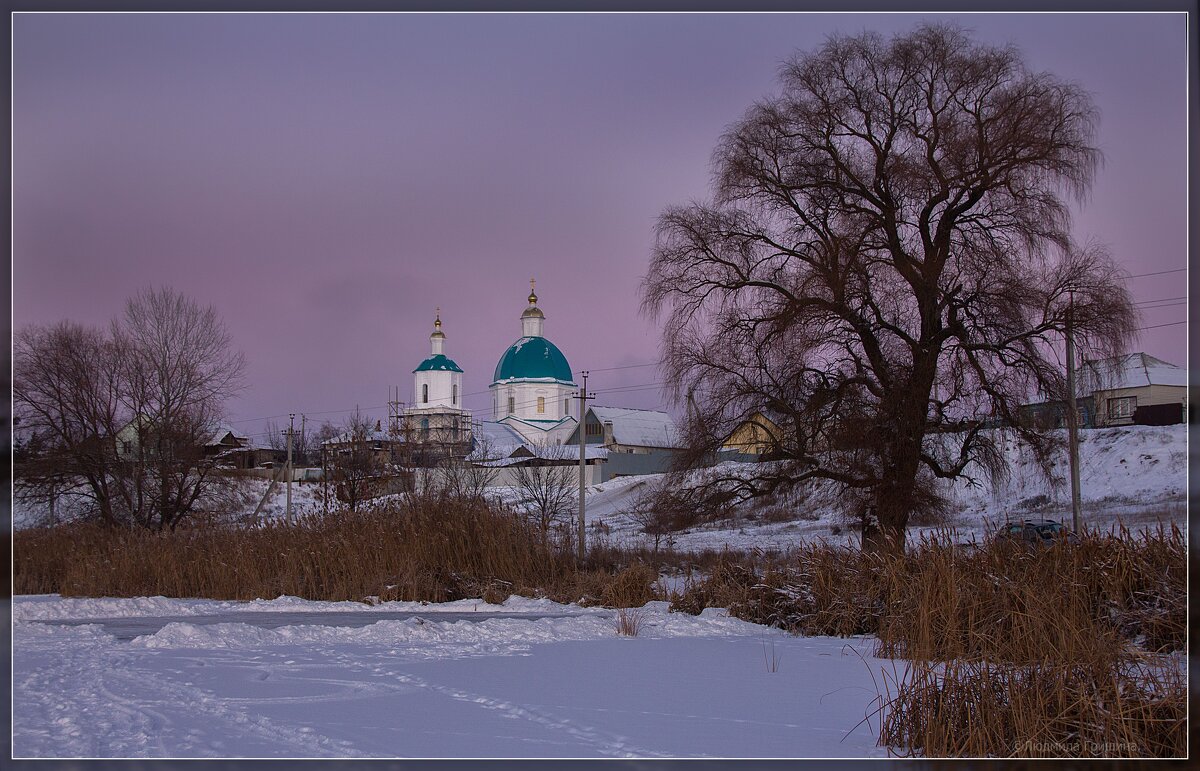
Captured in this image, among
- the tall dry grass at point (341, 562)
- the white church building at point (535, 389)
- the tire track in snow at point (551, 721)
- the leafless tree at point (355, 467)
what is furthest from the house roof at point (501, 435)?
the tire track in snow at point (551, 721)

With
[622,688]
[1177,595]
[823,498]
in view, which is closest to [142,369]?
[823,498]

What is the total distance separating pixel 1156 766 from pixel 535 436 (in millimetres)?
73970

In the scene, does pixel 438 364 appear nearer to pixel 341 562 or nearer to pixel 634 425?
pixel 634 425

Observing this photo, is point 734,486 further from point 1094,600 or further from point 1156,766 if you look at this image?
point 1156,766

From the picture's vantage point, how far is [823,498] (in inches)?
893

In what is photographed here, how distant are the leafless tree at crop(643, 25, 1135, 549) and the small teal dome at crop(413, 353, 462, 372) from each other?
2434 inches

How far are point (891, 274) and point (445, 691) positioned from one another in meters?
17.0

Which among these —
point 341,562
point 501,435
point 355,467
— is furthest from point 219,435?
point 501,435

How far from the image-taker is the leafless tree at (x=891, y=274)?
2070 cm

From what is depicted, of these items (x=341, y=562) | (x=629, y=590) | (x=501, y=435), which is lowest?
(x=629, y=590)

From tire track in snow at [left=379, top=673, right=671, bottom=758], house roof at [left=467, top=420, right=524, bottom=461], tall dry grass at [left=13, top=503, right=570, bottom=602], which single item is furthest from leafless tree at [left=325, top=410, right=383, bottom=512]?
house roof at [left=467, top=420, right=524, bottom=461]

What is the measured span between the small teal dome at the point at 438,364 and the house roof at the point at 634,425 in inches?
570

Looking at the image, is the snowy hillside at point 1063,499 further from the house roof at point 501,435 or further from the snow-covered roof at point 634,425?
the snow-covered roof at point 634,425

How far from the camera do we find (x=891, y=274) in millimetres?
21922
